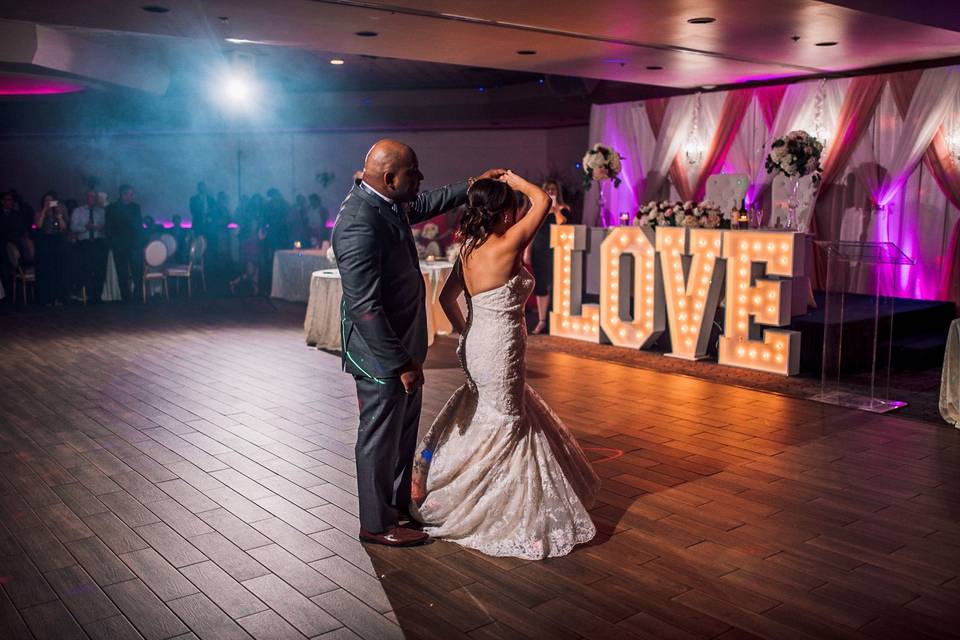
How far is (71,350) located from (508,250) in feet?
21.1

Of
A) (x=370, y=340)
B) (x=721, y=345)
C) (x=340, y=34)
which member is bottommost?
(x=721, y=345)

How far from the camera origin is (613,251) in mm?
8633

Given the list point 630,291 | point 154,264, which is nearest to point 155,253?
point 154,264

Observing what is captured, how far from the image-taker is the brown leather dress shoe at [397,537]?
12.1ft

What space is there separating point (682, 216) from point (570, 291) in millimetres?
1483

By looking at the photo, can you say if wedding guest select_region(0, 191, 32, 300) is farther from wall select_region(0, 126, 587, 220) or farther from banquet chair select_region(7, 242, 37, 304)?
wall select_region(0, 126, 587, 220)

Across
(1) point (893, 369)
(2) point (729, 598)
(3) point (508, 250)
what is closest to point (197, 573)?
(3) point (508, 250)

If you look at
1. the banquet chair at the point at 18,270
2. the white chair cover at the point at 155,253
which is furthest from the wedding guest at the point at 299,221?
the banquet chair at the point at 18,270

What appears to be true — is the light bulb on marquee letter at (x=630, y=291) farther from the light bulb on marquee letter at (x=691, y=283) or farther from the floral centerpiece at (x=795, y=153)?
the floral centerpiece at (x=795, y=153)

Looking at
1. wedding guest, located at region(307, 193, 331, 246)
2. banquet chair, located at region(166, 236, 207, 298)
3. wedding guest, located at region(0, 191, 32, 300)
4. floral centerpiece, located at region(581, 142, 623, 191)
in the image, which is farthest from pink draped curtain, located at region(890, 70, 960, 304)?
wedding guest, located at region(0, 191, 32, 300)

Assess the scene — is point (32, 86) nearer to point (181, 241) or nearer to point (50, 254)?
point (50, 254)

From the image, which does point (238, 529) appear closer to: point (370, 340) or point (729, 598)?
point (370, 340)

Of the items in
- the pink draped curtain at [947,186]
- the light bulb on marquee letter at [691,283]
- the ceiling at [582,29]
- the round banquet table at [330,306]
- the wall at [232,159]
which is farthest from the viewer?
the wall at [232,159]

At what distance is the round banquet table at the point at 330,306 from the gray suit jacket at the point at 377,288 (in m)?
4.76
